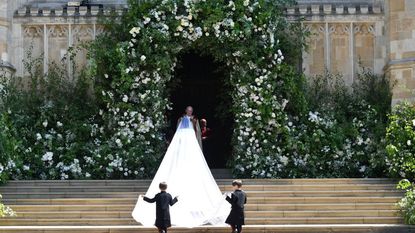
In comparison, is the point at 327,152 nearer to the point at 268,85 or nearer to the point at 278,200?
the point at 268,85

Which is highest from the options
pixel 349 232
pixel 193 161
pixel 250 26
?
pixel 250 26

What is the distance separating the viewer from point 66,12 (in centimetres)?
2394

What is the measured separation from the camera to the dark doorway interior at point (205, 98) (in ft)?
83.7

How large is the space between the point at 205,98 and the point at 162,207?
33.2ft

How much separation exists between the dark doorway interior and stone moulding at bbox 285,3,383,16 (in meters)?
2.69

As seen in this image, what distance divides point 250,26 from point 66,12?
4.66 m

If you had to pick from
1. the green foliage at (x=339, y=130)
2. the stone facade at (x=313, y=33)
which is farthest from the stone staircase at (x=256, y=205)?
the stone facade at (x=313, y=33)

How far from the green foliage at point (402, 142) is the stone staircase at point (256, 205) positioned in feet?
1.25

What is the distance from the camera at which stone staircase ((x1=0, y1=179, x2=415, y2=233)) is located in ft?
56.3

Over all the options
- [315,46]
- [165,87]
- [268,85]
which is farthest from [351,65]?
[165,87]

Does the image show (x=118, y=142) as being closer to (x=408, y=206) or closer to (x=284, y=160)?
(x=284, y=160)

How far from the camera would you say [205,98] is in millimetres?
25875

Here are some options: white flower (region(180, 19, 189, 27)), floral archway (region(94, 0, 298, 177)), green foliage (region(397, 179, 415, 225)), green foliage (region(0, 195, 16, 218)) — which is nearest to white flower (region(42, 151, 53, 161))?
floral archway (region(94, 0, 298, 177))

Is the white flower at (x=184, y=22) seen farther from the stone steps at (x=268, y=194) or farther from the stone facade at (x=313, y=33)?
the stone steps at (x=268, y=194)
